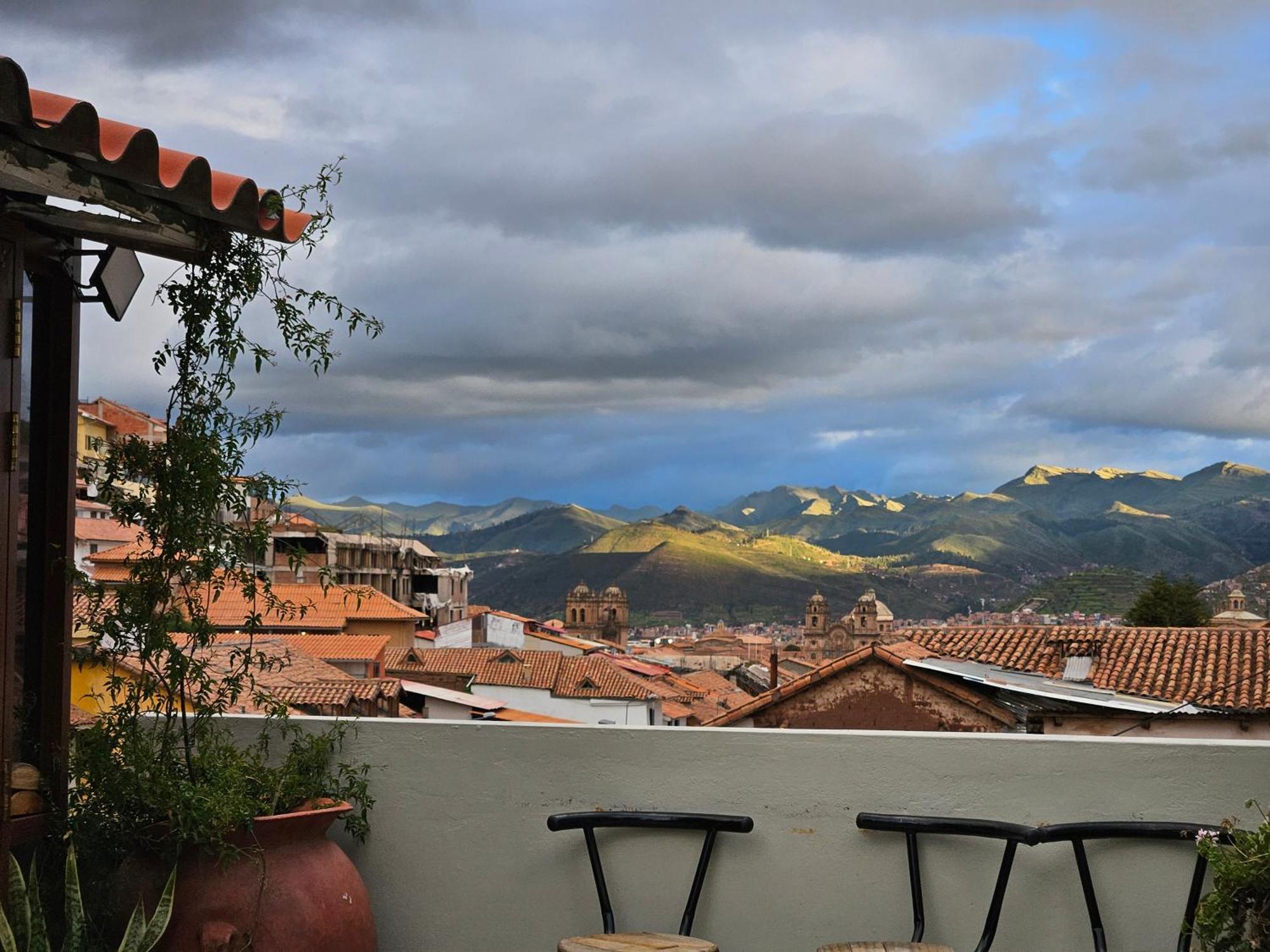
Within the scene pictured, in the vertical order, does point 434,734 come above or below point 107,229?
below

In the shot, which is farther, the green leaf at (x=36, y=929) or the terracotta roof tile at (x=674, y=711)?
the terracotta roof tile at (x=674, y=711)

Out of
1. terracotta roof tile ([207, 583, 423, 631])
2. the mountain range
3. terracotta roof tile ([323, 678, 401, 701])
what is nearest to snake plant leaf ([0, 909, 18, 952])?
terracotta roof tile ([323, 678, 401, 701])

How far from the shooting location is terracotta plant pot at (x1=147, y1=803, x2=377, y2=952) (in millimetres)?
2580

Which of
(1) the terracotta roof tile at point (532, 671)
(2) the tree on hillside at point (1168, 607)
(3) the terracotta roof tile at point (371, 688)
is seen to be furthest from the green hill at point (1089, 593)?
(3) the terracotta roof tile at point (371, 688)

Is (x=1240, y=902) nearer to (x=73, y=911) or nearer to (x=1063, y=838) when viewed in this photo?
(x=1063, y=838)

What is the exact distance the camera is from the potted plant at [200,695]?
2.63m

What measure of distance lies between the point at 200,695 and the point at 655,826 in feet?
3.83

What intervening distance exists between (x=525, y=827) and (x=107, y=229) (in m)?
1.78

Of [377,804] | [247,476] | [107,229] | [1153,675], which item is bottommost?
[1153,675]

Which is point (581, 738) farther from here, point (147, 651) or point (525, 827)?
point (147, 651)

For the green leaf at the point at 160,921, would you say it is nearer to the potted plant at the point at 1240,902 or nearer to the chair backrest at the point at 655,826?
the chair backrest at the point at 655,826

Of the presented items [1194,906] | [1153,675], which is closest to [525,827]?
[1194,906]

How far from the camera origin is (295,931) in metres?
2.62

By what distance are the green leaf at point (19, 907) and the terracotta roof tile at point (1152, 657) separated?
50.2ft
